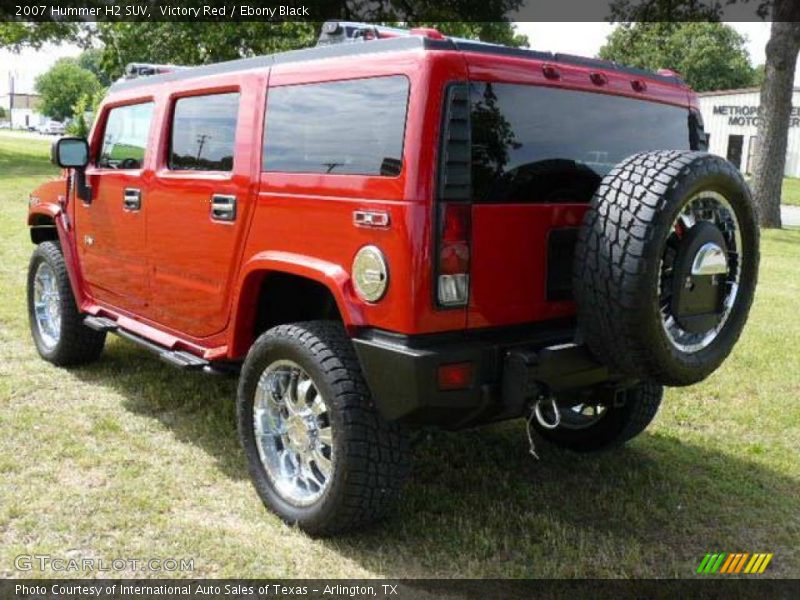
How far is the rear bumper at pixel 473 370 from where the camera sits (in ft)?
9.36

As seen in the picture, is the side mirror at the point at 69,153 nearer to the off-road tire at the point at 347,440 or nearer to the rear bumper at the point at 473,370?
the off-road tire at the point at 347,440

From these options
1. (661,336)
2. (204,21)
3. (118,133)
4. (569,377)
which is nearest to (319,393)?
(569,377)

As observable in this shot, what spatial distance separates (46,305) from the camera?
5.79 meters

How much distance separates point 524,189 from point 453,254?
1.41 ft

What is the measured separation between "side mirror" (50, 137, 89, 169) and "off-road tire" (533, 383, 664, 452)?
327 cm

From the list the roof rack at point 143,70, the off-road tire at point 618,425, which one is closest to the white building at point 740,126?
the roof rack at point 143,70

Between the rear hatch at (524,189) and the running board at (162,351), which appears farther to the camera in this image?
the running board at (162,351)

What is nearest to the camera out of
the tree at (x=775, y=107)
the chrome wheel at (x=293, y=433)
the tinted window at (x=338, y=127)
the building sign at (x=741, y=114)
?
the tinted window at (x=338, y=127)

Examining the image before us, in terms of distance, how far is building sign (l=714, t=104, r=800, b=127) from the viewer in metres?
40.8

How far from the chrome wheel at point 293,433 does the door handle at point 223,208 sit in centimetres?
74

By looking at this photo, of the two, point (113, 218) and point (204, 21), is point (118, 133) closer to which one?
point (113, 218)

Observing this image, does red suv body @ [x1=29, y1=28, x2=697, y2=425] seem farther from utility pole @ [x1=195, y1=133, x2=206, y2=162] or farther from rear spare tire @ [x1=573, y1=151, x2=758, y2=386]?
rear spare tire @ [x1=573, y1=151, x2=758, y2=386]

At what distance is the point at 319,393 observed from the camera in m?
3.19

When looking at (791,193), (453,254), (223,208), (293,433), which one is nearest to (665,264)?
(453,254)
